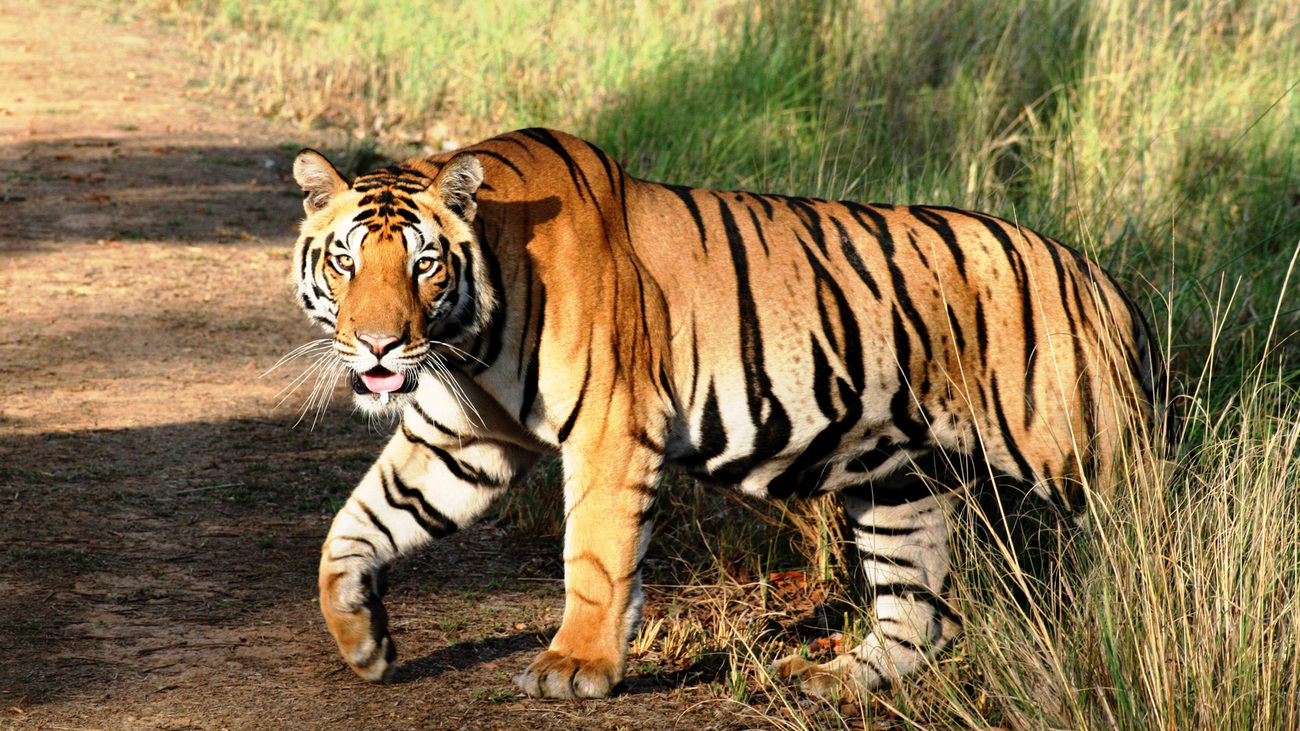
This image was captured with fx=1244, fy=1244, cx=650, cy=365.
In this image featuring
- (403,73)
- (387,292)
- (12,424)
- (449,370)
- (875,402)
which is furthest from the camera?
(403,73)

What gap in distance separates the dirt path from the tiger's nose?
0.93m

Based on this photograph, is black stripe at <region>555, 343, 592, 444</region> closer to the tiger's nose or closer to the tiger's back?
the tiger's back

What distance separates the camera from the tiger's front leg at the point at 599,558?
3.15 metres

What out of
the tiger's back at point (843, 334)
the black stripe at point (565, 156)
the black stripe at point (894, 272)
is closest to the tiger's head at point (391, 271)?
the tiger's back at point (843, 334)

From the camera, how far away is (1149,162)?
22.3ft

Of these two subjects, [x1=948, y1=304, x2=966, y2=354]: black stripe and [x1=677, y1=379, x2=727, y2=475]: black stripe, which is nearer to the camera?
[x1=677, y1=379, x2=727, y2=475]: black stripe

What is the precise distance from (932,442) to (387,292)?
158 cm

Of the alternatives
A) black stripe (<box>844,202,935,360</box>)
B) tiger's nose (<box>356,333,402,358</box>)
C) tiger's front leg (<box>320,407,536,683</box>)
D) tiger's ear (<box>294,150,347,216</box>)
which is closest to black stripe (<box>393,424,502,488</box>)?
tiger's front leg (<box>320,407,536,683</box>)

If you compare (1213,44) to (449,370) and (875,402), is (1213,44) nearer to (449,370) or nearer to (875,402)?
(875,402)

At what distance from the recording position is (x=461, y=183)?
3068 millimetres

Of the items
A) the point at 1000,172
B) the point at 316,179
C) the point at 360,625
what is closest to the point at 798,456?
the point at 360,625

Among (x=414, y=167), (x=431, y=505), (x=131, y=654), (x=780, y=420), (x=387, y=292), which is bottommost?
(x=131, y=654)

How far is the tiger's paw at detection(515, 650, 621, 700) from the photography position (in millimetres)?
3148

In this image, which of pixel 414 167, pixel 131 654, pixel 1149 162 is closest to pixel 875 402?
pixel 414 167
